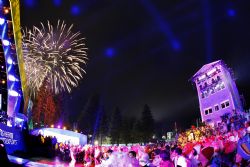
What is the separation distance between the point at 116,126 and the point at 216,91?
50.3m

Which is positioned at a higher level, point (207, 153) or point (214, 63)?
point (214, 63)

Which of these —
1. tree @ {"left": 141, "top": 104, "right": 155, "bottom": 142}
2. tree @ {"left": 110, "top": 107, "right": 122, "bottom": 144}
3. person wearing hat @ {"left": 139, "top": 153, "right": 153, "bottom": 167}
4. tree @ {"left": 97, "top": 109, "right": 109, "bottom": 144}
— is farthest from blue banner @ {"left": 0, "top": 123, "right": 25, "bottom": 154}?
tree @ {"left": 97, "top": 109, "right": 109, "bottom": 144}

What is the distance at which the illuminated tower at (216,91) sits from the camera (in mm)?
45312

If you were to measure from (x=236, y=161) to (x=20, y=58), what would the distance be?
78.3ft

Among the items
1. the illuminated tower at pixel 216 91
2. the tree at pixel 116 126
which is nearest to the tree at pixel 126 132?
the tree at pixel 116 126

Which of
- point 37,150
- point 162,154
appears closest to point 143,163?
point 162,154

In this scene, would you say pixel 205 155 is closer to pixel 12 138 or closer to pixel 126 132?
pixel 12 138

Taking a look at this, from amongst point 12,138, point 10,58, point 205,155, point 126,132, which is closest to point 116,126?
point 126,132

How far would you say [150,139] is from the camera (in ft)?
284

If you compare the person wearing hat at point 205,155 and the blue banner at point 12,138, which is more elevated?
the blue banner at point 12,138

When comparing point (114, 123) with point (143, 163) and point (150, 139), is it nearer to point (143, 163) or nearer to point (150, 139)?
point (150, 139)

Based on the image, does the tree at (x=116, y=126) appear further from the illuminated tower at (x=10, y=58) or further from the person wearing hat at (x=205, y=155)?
the person wearing hat at (x=205, y=155)

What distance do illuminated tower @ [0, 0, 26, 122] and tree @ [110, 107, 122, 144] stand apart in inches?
2316

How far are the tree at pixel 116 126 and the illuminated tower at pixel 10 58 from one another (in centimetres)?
5882
